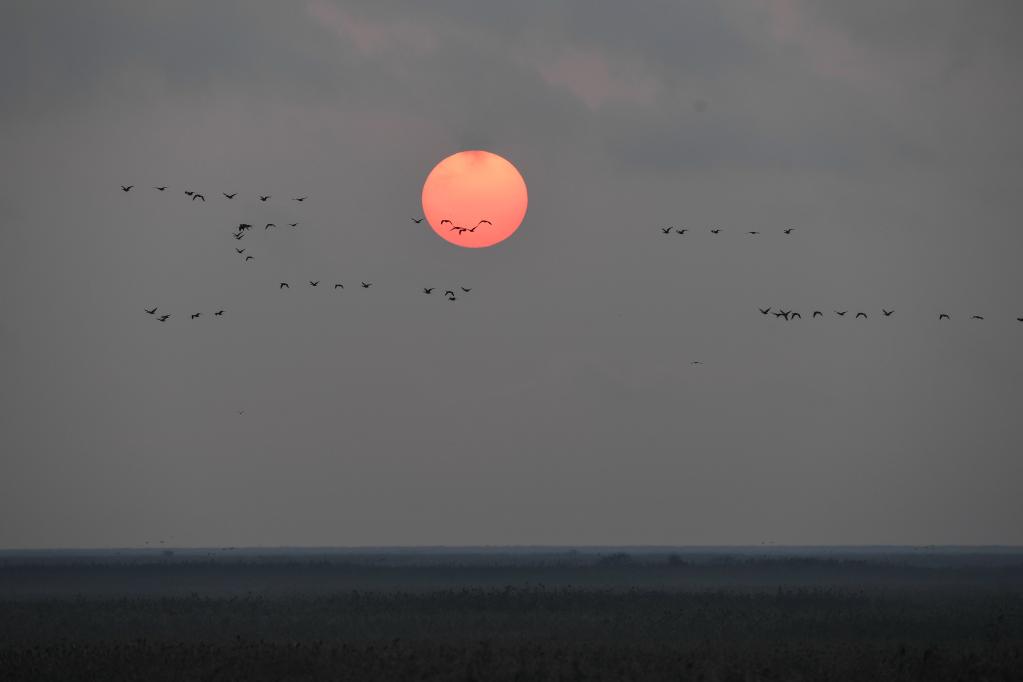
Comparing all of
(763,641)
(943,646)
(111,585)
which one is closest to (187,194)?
(763,641)

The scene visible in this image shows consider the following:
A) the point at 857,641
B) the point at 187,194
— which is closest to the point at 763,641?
the point at 857,641

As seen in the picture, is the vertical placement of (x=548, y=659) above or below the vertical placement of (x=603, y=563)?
below

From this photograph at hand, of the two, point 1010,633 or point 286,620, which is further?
point 286,620

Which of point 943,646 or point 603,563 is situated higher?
point 603,563

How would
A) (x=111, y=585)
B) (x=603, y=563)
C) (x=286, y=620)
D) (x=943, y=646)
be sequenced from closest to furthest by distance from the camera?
(x=943, y=646) → (x=286, y=620) → (x=111, y=585) → (x=603, y=563)

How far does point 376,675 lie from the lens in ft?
118

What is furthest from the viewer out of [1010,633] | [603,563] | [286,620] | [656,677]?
[603,563]

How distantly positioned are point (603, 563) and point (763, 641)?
2736 inches

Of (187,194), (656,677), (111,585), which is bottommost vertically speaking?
(656,677)

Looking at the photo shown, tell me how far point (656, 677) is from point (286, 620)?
2092cm

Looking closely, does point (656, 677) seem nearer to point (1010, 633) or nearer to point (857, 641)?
point (857, 641)

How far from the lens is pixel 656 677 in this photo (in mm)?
35781

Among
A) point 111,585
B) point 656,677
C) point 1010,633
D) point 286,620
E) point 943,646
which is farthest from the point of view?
point 111,585

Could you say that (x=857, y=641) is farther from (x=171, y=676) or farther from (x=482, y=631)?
(x=171, y=676)
